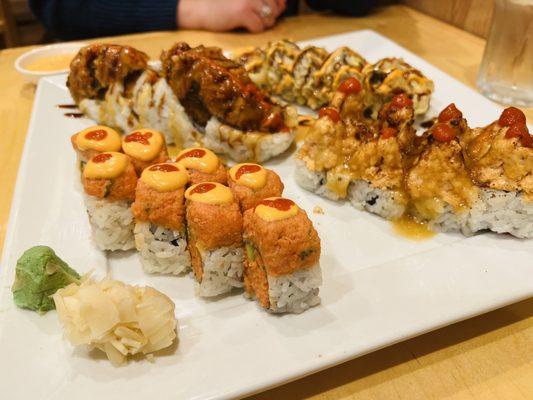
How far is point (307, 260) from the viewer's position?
1667mm

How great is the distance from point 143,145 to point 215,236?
64 centimetres

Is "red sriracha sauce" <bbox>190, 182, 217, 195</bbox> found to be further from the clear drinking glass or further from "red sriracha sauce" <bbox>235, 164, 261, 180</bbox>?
the clear drinking glass

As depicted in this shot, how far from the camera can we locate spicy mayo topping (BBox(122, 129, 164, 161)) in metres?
2.10

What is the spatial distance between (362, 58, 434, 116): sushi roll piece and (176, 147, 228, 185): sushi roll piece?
1264 mm

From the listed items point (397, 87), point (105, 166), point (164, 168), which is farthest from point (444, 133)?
point (105, 166)

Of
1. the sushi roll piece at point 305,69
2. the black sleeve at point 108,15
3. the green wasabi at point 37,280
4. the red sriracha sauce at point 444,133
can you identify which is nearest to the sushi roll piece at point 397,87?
the sushi roll piece at point 305,69

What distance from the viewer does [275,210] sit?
1.68 metres

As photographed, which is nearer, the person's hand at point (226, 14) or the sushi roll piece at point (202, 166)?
the sushi roll piece at point (202, 166)

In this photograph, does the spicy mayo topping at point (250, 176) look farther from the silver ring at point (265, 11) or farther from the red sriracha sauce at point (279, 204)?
the silver ring at point (265, 11)

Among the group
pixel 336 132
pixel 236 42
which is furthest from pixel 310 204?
pixel 236 42

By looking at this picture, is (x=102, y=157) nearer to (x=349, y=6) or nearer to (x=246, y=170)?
(x=246, y=170)

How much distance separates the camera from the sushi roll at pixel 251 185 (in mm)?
1873

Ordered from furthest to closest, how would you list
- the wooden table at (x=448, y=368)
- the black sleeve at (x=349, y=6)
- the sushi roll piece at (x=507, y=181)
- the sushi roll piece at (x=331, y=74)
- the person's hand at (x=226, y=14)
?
1. the black sleeve at (x=349, y=6)
2. the person's hand at (x=226, y=14)
3. the sushi roll piece at (x=331, y=74)
4. the sushi roll piece at (x=507, y=181)
5. the wooden table at (x=448, y=368)

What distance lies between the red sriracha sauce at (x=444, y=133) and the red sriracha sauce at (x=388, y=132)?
0.60 ft
